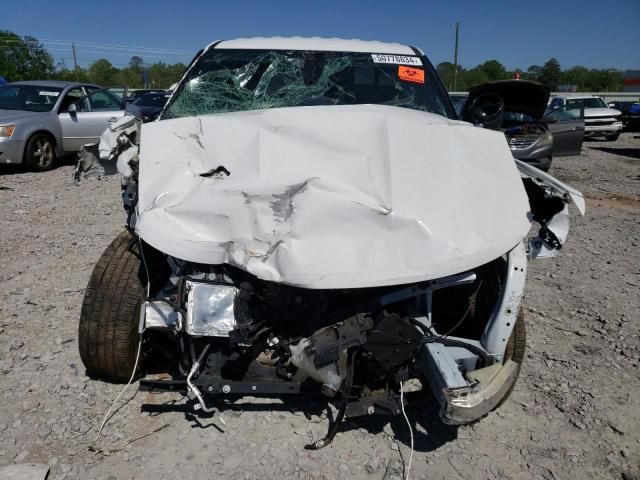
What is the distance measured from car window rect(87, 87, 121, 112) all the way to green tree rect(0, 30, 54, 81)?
25494mm

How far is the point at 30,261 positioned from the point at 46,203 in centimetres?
257

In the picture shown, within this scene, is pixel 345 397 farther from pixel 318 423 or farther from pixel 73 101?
pixel 73 101

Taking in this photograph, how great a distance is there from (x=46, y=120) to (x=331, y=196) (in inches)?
350

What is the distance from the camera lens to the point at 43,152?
30.5 ft

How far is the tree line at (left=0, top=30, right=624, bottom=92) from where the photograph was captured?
3306 cm

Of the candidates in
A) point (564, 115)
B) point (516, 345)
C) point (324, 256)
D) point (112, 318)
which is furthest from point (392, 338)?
point (564, 115)

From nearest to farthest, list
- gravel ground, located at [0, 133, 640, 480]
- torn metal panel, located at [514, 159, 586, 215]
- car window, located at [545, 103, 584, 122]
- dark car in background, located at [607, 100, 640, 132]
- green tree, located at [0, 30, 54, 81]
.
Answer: gravel ground, located at [0, 133, 640, 480] → torn metal panel, located at [514, 159, 586, 215] → car window, located at [545, 103, 584, 122] → dark car in background, located at [607, 100, 640, 132] → green tree, located at [0, 30, 54, 81]

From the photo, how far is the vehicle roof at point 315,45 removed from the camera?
150 inches

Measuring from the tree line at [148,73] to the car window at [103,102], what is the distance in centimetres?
1312

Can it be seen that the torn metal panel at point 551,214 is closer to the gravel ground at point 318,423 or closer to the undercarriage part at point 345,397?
the gravel ground at point 318,423

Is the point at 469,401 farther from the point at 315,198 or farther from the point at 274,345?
the point at 315,198

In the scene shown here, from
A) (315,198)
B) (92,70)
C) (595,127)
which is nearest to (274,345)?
(315,198)

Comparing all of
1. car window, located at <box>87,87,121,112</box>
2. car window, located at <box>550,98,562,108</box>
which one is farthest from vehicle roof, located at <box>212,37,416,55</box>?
car window, located at <box>550,98,562,108</box>

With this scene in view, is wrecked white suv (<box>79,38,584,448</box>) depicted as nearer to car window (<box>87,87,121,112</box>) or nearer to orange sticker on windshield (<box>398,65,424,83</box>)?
orange sticker on windshield (<box>398,65,424,83</box>)
